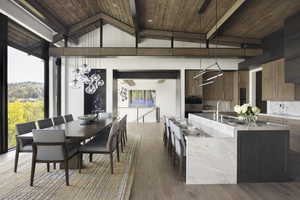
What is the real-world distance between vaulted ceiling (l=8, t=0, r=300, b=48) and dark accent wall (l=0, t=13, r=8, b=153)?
2.29 feet

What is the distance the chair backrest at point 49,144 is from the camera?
2641 mm

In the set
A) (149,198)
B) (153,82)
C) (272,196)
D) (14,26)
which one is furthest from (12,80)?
(153,82)

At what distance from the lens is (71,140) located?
2805 mm

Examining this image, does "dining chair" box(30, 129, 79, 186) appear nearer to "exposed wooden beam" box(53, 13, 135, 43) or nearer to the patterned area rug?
the patterned area rug

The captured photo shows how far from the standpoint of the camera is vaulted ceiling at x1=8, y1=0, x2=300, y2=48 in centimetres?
419

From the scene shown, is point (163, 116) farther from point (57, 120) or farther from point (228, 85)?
point (228, 85)

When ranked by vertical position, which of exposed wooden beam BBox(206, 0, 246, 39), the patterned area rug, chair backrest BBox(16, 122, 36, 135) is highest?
exposed wooden beam BBox(206, 0, 246, 39)

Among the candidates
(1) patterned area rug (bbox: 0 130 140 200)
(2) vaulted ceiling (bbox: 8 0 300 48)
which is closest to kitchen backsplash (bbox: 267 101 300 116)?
(2) vaulted ceiling (bbox: 8 0 300 48)

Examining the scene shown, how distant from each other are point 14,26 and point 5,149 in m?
3.03

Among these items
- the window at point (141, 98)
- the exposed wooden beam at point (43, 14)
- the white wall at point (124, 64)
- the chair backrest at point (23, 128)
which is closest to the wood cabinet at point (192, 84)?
the white wall at point (124, 64)

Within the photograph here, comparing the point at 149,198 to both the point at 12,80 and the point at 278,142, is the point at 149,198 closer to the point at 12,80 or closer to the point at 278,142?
the point at 278,142

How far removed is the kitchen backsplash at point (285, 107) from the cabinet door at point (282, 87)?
456mm

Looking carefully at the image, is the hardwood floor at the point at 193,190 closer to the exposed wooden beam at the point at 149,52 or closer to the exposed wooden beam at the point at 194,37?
the exposed wooden beam at the point at 149,52

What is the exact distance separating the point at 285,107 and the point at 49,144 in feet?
18.7
